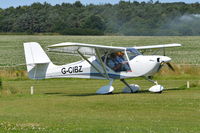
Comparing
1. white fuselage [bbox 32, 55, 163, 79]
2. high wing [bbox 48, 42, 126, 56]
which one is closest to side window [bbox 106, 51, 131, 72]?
white fuselage [bbox 32, 55, 163, 79]

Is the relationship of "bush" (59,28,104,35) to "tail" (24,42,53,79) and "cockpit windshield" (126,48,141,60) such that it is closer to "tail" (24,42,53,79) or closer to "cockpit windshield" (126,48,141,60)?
"tail" (24,42,53,79)

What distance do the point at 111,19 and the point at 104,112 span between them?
70.1 metres

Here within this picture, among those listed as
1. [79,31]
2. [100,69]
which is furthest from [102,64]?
[79,31]

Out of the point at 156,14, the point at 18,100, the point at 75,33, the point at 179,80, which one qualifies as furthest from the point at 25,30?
the point at 18,100

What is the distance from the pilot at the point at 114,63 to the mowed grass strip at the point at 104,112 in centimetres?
224

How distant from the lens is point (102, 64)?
28266 mm

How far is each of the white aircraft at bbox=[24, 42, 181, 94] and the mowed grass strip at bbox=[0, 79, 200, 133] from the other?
120 cm

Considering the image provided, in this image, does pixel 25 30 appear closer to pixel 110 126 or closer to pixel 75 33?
pixel 75 33

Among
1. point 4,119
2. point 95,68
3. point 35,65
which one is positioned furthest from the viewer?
point 35,65

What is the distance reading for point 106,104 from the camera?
22.9m

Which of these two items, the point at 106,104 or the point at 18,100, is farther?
the point at 18,100

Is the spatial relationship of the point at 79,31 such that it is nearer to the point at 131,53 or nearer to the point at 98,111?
the point at 131,53

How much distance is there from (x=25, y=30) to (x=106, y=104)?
98.9 meters

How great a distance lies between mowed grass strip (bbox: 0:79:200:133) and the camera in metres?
16.3
